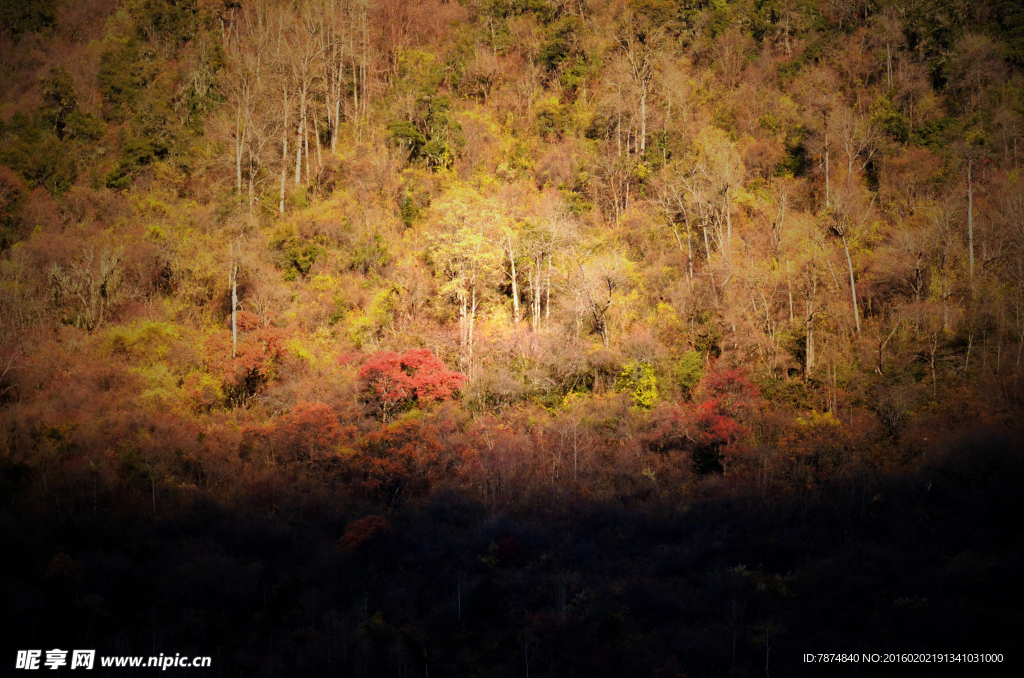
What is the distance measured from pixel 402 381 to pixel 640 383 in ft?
35.2

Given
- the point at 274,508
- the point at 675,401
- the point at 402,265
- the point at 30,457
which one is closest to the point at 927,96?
the point at 675,401

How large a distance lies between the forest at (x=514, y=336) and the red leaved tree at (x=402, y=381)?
145 millimetres

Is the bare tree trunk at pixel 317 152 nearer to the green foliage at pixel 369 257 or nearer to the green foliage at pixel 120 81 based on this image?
the green foliage at pixel 369 257

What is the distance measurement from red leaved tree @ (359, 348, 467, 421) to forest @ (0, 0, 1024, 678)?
0.14 m

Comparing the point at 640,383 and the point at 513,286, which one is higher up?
Answer: the point at 513,286

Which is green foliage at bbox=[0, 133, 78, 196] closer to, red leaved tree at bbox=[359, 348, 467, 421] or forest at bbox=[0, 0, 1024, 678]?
forest at bbox=[0, 0, 1024, 678]

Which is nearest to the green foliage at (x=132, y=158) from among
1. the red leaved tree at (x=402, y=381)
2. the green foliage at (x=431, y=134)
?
the green foliage at (x=431, y=134)

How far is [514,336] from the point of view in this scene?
3416 cm

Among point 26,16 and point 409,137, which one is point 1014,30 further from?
point 26,16

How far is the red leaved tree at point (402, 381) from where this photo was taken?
1189 inches

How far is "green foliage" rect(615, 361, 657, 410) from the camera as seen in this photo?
30.8 m

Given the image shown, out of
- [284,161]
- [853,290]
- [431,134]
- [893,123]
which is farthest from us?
[431,134]

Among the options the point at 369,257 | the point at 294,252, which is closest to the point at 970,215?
the point at 369,257

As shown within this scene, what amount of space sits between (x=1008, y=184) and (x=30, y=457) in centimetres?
4633
